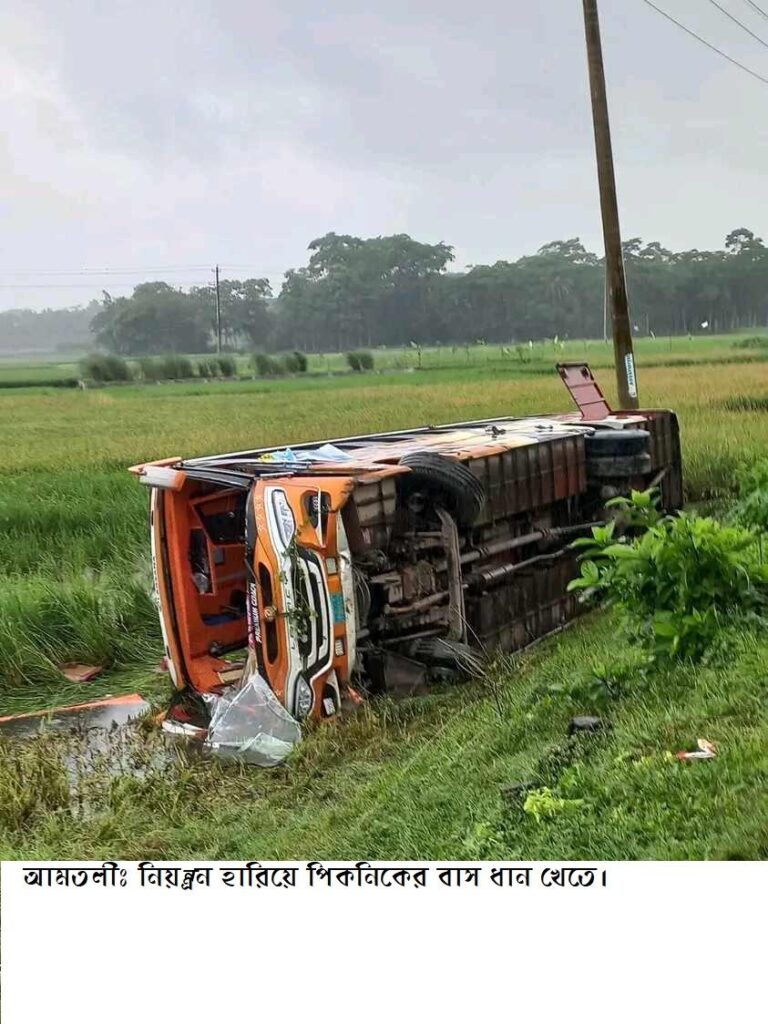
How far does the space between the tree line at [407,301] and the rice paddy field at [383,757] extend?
2699 mm

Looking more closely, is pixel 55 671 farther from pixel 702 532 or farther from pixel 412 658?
pixel 702 532

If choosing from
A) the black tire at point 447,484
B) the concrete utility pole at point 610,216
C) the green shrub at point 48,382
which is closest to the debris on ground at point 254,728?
the black tire at point 447,484

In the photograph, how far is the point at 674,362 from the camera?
16109 mm

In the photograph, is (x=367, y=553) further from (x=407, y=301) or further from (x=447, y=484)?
(x=407, y=301)

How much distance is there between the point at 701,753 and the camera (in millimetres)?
2736

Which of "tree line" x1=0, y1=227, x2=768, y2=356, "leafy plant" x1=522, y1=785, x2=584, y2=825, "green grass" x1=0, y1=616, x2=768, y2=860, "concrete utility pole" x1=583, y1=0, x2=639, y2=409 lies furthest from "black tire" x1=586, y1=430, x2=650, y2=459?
"tree line" x1=0, y1=227, x2=768, y2=356

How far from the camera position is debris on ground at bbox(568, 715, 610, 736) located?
3.20 meters

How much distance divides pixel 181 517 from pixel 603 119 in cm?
566

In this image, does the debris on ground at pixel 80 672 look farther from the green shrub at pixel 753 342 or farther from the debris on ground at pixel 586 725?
the green shrub at pixel 753 342

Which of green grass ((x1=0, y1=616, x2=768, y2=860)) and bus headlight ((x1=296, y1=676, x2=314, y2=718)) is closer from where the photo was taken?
green grass ((x1=0, y1=616, x2=768, y2=860))

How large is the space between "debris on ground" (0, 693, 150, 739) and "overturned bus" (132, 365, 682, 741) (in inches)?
11.4

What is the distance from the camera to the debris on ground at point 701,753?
2707 mm

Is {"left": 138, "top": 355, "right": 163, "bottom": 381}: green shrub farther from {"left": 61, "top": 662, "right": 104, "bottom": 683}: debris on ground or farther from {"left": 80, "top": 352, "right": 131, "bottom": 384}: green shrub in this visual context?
{"left": 61, "top": 662, "right": 104, "bottom": 683}: debris on ground

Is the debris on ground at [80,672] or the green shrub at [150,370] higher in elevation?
the green shrub at [150,370]
